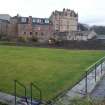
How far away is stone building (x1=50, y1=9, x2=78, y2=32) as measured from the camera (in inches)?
3309

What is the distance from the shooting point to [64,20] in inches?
3472

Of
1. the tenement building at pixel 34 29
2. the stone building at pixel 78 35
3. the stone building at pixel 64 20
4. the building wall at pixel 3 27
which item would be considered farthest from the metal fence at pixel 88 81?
the stone building at pixel 64 20

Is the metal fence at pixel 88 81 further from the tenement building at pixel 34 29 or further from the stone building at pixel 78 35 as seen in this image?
the tenement building at pixel 34 29

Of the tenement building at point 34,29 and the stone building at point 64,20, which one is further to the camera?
the stone building at point 64,20

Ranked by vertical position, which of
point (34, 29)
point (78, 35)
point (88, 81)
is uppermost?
point (34, 29)

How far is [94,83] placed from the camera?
53.0 ft

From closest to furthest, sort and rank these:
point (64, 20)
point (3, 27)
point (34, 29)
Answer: point (3, 27) < point (34, 29) < point (64, 20)

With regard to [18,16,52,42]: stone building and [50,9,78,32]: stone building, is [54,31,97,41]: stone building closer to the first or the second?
[18,16,52,42]: stone building

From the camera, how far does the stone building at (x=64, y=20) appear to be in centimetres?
8405

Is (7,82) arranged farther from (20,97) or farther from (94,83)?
(94,83)

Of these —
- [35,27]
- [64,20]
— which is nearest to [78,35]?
[35,27]

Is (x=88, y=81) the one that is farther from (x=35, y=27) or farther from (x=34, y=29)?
(x=35, y=27)

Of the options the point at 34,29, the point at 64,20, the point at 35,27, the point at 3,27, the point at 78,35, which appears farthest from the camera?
the point at 64,20

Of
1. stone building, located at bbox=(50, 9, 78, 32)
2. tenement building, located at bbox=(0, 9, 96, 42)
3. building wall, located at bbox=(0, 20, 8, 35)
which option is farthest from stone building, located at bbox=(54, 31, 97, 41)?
building wall, located at bbox=(0, 20, 8, 35)
